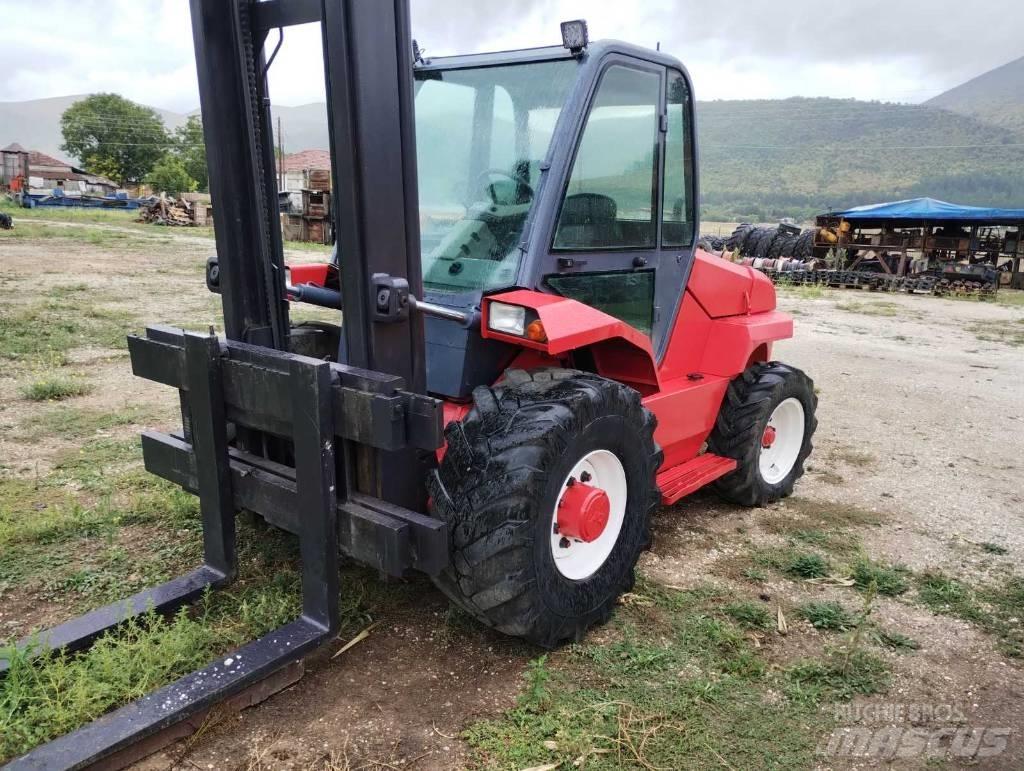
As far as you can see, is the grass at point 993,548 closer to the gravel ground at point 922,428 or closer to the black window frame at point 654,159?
the gravel ground at point 922,428

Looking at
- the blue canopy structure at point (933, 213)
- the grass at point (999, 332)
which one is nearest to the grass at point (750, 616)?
the grass at point (999, 332)

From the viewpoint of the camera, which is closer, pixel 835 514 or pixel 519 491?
pixel 519 491

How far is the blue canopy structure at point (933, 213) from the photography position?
1848cm

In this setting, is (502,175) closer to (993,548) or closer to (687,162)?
(687,162)

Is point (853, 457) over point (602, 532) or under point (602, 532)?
under

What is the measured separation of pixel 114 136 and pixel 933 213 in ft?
272

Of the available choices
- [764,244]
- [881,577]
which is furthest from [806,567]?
[764,244]

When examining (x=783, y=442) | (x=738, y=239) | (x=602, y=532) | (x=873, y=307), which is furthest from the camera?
(x=738, y=239)

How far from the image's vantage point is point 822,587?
12.6ft

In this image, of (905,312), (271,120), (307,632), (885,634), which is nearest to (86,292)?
(271,120)

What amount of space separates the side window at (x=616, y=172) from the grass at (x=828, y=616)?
1.94 metres

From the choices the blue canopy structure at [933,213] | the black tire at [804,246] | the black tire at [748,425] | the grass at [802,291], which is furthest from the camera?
the black tire at [804,246]

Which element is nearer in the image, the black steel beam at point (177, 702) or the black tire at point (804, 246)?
the black steel beam at point (177, 702)

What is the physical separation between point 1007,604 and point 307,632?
10.8 feet
